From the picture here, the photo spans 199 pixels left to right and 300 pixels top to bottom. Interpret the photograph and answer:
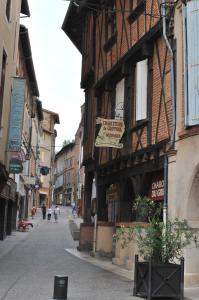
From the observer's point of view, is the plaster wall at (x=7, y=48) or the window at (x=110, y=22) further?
the window at (x=110, y=22)

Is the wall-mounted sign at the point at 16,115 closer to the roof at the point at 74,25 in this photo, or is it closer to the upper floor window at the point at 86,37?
the upper floor window at the point at 86,37

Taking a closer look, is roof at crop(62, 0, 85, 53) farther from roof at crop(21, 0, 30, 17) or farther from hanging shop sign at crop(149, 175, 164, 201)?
hanging shop sign at crop(149, 175, 164, 201)

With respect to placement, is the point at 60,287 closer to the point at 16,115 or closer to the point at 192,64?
the point at 192,64

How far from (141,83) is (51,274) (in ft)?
19.9

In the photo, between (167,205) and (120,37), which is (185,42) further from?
(120,37)

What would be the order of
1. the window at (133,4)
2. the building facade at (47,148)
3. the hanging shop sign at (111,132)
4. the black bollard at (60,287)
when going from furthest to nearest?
the building facade at (47,148) < the window at (133,4) < the hanging shop sign at (111,132) < the black bollard at (60,287)

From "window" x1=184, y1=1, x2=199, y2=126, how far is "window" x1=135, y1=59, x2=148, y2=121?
130 inches

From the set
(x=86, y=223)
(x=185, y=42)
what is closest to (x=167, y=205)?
(x=185, y=42)

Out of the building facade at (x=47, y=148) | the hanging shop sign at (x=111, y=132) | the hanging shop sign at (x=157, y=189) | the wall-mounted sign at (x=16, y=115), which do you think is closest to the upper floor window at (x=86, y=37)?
the wall-mounted sign at (x=16, y=115)

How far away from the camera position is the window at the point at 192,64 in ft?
38.9

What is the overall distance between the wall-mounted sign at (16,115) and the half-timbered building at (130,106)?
2937 millimetres

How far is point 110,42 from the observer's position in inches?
762

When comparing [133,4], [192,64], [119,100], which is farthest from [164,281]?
[133,4]

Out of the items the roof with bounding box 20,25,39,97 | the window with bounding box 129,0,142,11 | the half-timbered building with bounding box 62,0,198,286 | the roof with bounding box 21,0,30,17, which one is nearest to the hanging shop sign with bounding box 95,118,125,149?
the half-timbered building with bounding box 62,0,198,286
